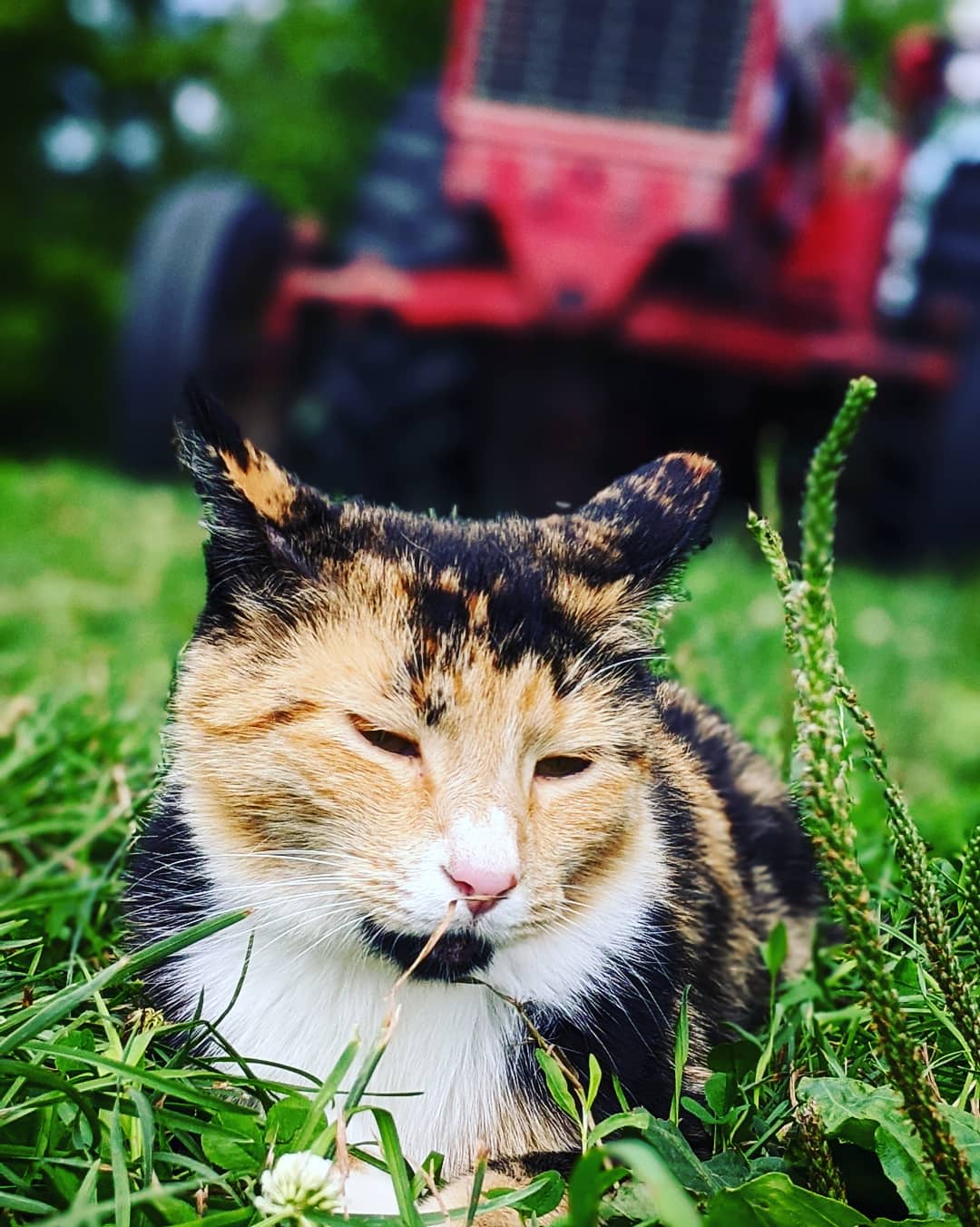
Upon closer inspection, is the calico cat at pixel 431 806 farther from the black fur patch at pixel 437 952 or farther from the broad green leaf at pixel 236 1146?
the broad green leaf at pixel 236 1146

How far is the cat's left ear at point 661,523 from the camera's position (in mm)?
1565

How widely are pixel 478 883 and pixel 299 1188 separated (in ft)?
1.11

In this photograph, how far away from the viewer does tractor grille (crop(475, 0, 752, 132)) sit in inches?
245

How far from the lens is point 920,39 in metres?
6.99

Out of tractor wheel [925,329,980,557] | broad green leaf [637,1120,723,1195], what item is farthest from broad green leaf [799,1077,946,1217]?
tractor wheel [925,329,980,557]

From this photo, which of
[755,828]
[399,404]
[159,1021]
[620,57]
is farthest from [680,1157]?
[620,57]

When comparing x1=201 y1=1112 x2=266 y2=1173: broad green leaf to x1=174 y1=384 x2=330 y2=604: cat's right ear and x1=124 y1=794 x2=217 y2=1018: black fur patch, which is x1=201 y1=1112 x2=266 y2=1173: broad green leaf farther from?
x1=174 y1=384 x2=330 y2=604: cat's right ear

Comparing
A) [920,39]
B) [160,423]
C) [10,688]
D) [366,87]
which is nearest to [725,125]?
[920,39]

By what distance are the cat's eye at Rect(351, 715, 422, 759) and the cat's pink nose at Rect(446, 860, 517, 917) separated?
0.17 metres

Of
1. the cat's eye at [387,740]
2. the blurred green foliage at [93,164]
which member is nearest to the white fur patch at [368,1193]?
the cat's eye at [387,740]

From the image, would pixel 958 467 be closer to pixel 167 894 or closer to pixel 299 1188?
pixel 167 894

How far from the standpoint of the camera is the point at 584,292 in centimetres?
596

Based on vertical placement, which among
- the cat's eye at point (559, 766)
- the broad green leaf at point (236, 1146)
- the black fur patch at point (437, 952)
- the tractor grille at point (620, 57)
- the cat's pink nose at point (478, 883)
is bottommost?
the broad green leaf at point (236, 1146)

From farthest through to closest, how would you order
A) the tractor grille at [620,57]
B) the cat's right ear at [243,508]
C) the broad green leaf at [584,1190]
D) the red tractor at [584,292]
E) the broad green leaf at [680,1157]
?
the tractor grille at [620,57] → the red tractor at [584,292] → the cat's right ear at [243,508] → the broad green leaf at [680,1157] → the broad green leaf at [584,1190]
